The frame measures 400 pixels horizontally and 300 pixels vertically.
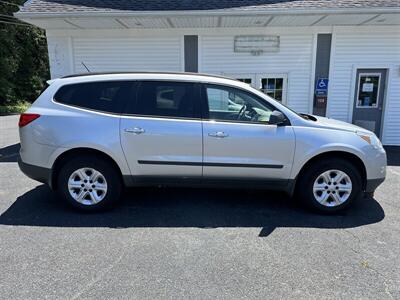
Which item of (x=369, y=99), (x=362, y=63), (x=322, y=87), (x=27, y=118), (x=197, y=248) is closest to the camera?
(x=197, y=248)

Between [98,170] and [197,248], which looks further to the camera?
[98,170]

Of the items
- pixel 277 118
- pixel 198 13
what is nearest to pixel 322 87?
pixel 198 13

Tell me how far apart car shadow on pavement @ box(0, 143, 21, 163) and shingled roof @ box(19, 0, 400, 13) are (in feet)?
11.0

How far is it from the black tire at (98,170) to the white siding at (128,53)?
5.26m

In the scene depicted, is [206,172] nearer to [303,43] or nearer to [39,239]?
[39,239]

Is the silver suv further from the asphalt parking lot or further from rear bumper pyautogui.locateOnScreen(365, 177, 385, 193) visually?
the asphalt parking lot

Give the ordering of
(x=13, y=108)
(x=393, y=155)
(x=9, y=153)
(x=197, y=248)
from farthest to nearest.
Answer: (x=13, y=108) < (x=393, y=155) < (x=9, y=153) < (x=197, y=248)

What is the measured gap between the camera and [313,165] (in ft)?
14.1

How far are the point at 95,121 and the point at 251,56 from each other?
231 inches

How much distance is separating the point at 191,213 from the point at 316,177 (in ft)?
5.75

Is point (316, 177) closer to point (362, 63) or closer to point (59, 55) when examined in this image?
point (362, 63)

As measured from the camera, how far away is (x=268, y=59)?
29.1 feet

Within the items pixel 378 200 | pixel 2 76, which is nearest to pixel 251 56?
pixel 378 200

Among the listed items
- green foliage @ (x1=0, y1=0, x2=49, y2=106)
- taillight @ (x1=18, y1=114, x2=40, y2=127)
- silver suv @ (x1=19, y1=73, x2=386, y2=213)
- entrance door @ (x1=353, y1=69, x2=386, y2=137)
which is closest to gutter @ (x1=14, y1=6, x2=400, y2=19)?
entrance door @ (x1=353, y1=69, x2=386, y2=137)
